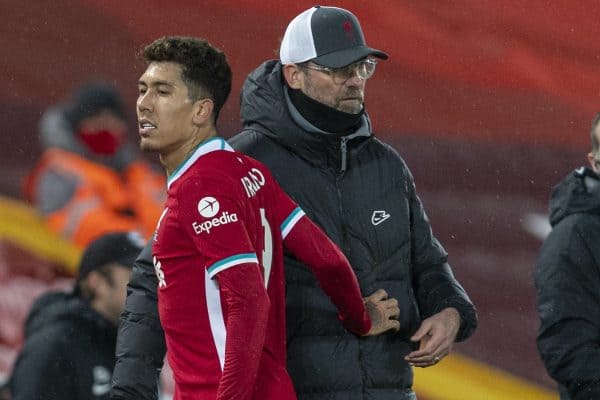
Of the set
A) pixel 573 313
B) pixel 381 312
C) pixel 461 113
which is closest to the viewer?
pixel 381 312

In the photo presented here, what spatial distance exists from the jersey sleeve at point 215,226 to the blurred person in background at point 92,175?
326cm

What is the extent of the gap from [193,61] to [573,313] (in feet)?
3.68

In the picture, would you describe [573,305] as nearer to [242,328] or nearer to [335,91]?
→ [335,91]

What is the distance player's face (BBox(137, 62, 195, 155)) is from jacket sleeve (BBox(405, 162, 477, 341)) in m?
0.52

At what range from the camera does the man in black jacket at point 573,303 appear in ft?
10.1

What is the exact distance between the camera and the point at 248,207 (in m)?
2.27

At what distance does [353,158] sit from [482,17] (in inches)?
103

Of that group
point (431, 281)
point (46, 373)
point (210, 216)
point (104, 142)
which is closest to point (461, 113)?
point (104, 142)

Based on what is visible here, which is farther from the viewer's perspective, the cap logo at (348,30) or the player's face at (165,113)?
the cap logo at (348,30)

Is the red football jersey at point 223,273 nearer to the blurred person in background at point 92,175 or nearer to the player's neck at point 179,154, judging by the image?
the player's neck at point 179,154

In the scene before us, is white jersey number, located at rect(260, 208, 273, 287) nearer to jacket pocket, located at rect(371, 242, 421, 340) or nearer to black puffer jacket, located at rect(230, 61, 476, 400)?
black puffer jacket, located at rect(230, 61, 476, 400)

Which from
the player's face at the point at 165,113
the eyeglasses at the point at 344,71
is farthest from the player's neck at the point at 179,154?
the eyeglasses at the point at 344,71

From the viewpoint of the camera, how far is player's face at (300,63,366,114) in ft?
8.59

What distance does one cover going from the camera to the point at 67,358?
12.2 feet
